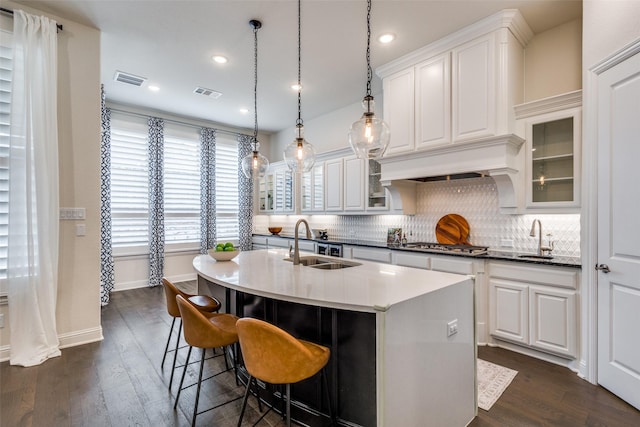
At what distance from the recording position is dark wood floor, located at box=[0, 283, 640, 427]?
1996 mm

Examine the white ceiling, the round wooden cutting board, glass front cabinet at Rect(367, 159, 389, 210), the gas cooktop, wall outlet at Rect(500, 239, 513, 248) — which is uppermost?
the white ceiling

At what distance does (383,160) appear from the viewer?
3.98 m

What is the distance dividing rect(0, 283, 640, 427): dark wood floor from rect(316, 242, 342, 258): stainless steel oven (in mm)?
2269

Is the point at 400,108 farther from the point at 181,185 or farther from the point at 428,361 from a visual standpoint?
the point at 181,185

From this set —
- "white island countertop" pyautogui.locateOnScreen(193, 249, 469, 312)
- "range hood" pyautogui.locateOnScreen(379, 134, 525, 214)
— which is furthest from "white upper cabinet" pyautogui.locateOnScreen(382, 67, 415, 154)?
"white island countertop" pyautogui.locateOnScreen(193, 249, 469, 312)

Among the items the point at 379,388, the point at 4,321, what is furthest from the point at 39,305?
the point at 379,388

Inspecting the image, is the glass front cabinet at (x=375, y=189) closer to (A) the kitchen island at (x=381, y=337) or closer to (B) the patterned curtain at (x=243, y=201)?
(A) the kitchen island at (x=381, y=337)

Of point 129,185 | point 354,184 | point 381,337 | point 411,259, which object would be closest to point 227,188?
point 129,185

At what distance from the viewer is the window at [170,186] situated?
530 centimetres

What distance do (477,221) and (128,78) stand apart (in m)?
4.94

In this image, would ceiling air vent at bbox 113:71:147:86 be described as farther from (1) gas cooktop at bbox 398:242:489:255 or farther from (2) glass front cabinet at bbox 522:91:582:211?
(2) glass front cabinet at bbox 522:91:582:211

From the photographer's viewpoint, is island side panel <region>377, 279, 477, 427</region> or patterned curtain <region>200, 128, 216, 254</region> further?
patterned curtain <region>200, 128, 216, 254</region>

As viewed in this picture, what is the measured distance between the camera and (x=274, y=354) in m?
1.49

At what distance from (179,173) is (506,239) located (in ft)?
17.8
